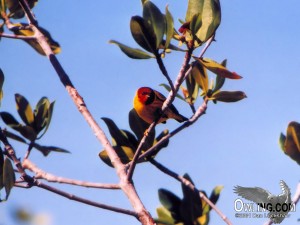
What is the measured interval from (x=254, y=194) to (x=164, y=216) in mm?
541

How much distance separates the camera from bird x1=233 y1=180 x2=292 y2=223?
5.36 ft

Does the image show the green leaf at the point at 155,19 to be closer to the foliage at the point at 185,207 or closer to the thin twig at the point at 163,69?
the thin twig at the point at 163,69

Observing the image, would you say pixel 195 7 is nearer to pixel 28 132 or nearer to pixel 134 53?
pixel 134 53

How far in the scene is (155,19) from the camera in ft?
5.70

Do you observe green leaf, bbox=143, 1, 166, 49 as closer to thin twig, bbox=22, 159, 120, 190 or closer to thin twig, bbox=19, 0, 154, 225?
thin twig, bbox=19, 0, 154, 225

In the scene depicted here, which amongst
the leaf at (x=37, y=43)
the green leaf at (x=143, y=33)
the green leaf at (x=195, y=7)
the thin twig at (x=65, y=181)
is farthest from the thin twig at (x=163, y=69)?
the leaf at (x=37, y=43)

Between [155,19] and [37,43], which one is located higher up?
[155,19]

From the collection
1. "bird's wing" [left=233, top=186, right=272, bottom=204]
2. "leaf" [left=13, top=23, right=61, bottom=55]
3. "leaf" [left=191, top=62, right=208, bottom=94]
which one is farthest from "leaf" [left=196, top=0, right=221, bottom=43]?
"leaf" [left=13, top=23, right=61, bottom=55]

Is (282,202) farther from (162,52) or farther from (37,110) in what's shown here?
(37,110)

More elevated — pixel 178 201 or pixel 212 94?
pixel 212 94

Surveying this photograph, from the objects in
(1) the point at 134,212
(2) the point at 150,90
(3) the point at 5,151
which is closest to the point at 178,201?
(1) the point at 134,212

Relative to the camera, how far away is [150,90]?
3643mm

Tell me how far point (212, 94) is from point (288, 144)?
49 cm

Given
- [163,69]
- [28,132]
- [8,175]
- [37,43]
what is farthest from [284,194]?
[37,43]
